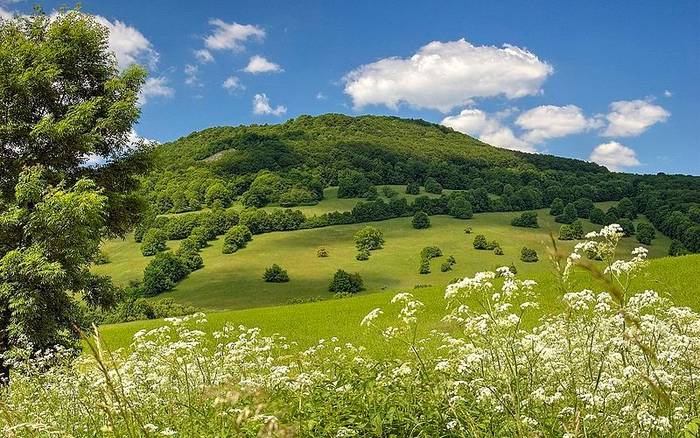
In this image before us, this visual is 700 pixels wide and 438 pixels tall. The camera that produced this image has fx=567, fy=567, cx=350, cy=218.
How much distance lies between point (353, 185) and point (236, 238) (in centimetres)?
3775

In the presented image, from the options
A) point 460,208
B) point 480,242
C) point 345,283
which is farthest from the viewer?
point 460,208

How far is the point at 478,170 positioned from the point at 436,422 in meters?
169

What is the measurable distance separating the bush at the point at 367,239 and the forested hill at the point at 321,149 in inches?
1733

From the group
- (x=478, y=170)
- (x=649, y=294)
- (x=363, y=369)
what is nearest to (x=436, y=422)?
(x=363, y=369)

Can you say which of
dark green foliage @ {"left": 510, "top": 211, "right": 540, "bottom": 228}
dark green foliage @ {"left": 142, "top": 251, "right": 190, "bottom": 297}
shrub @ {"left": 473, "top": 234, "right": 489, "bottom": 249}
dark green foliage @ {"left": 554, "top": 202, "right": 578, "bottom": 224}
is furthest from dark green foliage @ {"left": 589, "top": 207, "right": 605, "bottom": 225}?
dark green foliage @ {"left": 142, "top": 251, "right": 190, "bottom": 297}

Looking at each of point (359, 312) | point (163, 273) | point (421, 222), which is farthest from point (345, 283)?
point (359, 312)

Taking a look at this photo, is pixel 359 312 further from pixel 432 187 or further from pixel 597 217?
pixel 432 187

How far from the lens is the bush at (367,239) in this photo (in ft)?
391

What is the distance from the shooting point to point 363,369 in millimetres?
7613

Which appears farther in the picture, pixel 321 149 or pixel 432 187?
pixel 321 149

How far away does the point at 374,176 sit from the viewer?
157 metres

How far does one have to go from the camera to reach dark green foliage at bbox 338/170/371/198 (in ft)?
487

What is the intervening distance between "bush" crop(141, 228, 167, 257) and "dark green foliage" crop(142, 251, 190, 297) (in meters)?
10.8

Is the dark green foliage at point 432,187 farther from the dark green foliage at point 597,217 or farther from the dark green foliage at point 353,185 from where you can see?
the dark green foliage at point 597,217
